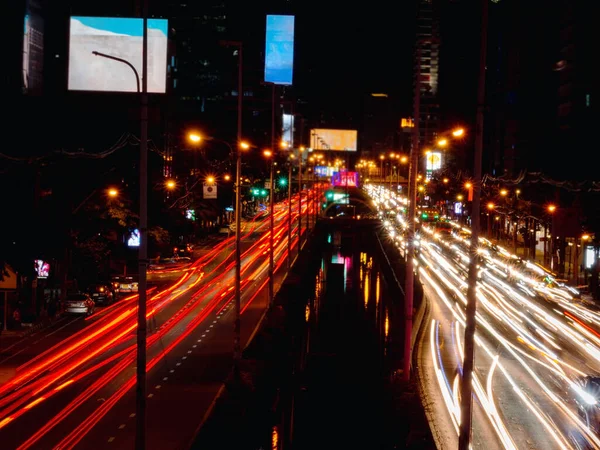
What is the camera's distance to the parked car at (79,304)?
1503 inches

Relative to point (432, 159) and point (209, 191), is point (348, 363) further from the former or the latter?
point (432, 159)

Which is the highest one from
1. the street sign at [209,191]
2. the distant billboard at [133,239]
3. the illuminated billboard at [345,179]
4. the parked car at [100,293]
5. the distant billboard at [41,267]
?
the illuminated billboard at [345,179]

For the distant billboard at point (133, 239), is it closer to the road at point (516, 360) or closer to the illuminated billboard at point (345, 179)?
the road at point (516, 360)

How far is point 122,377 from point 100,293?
1783 cm

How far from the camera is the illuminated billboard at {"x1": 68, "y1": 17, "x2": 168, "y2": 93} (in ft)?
146

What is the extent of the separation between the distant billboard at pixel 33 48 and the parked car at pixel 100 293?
1654 centimetres

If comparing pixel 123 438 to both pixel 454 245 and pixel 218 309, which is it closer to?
pixel 218 309

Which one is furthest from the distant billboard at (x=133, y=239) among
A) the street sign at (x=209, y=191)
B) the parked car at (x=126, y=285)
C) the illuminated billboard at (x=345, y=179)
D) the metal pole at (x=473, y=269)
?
the illuminated billboard at (x=345, y=179)

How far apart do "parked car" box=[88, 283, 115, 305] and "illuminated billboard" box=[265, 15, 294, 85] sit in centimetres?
2240

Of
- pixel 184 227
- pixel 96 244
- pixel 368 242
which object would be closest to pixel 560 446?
pixel 96 244

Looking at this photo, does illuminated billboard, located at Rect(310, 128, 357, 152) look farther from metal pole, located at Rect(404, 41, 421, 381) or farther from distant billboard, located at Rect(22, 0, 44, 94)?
metal pole, located at Rect(404, 41, 421, 381)

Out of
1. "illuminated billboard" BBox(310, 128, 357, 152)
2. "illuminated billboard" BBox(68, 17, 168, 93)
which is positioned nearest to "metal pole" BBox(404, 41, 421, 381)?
"illuminated billboard" BBox(68, 17, 168, 93)

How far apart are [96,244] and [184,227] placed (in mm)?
15145

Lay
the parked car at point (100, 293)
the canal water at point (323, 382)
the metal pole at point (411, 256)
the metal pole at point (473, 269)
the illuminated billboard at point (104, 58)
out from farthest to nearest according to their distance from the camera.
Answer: the illuminated billboard at point (104, 58)
the parked car at point (100, 293)
the metal pole at point (411, 256)
the canal water at point (323, 382)
the metal pole at point (473, 269)
